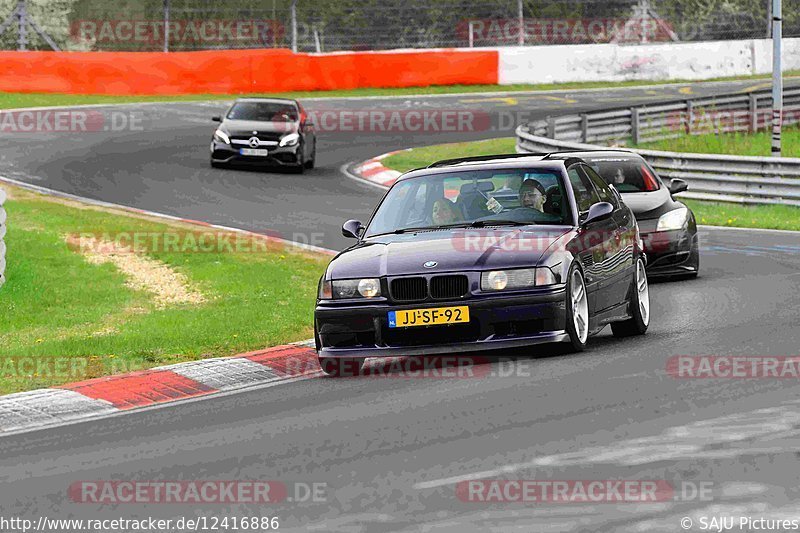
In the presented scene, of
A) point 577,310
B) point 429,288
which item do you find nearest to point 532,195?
point 577,310

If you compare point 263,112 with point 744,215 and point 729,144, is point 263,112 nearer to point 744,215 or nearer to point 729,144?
point 729,144

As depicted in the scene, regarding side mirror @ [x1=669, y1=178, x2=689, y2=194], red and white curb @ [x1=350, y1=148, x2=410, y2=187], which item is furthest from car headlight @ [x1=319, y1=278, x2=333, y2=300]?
red and white curb @ [x1=350, y1=148, x2=410, y2=187]

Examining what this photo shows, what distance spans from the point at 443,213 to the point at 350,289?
119cm

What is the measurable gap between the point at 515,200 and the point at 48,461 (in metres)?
4.67

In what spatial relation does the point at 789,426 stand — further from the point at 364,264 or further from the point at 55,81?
the point at 55,81

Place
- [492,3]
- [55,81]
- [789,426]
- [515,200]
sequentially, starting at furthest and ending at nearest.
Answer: [492,3] < [55,81] < [515,200] < [789,426]

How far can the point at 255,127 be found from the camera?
2950 cm

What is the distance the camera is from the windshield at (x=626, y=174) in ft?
54.1

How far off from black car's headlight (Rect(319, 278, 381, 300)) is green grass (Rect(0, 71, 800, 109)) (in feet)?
96.1

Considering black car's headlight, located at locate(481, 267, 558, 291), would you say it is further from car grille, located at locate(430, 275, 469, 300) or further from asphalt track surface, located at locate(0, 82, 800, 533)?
asphalt track surface, located at locate(0, 82, 800, 533)

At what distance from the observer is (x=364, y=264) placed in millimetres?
10508

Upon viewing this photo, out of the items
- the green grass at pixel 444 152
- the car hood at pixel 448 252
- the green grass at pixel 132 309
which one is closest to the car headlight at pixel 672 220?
the green grass at pixel 132 309

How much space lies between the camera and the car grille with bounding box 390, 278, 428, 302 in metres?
10.2

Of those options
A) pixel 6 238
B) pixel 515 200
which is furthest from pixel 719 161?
pixel 515 200
